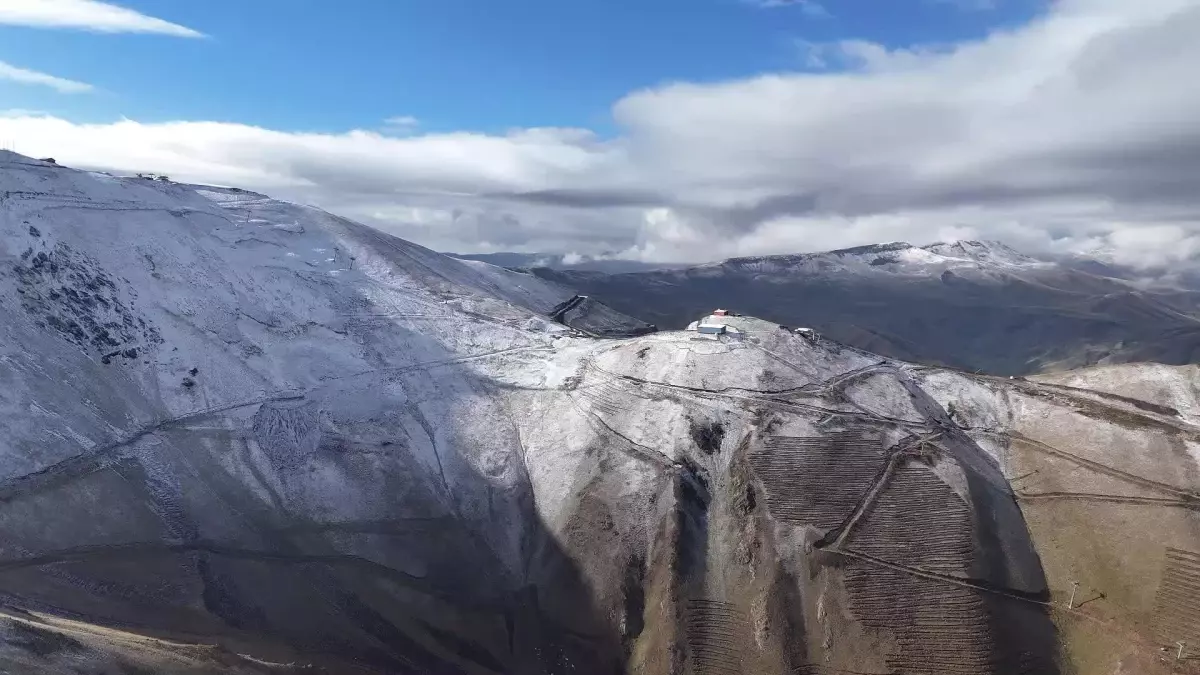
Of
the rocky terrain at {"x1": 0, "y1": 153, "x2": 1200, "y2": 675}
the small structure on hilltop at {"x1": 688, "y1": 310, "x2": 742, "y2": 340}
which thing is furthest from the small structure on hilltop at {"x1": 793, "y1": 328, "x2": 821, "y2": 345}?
the small structure on hilltop at {"x1": 688, "y1": 310, "x2": 742, "y2": 340}

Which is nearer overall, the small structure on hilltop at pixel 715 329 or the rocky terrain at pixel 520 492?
the rocky terrain at pixel 520 492

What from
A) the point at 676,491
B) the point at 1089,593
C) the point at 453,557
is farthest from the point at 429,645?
the point at 1089,593

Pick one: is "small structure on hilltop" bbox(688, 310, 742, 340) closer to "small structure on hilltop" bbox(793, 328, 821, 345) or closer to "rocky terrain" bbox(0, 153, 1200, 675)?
"rocky terrain" bbox(0, 153, 1200, 675)

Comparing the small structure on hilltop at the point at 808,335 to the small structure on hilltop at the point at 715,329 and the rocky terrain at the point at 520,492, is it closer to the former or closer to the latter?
the rocky terrain at the point at 520,492

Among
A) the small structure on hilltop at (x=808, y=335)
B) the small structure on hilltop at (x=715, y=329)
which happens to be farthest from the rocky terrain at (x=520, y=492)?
the small structure on hilltop at (x=808, y=335)

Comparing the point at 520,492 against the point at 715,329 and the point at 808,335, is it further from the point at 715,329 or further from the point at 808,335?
the point at 808,335

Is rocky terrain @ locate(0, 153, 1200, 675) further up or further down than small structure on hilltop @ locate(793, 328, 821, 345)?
further down

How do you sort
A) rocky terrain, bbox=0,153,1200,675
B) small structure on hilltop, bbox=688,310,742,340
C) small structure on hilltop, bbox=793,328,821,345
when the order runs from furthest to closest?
small structure on hilltop, bbox=793,328,821,345
small structure on hilltop, bbox=688,310,742,340
rocky terrain, bbox=0,153,1200,675

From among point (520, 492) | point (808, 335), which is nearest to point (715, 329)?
point (808, 335)
